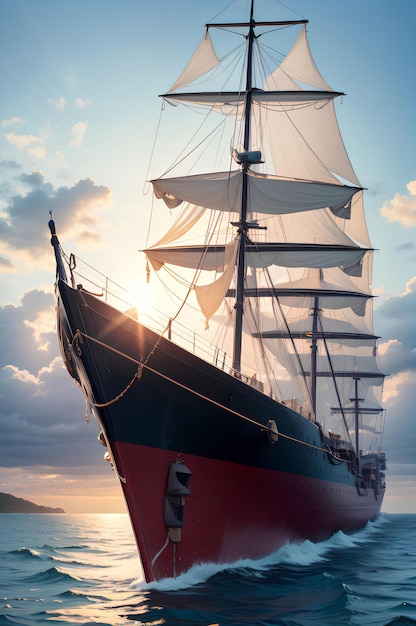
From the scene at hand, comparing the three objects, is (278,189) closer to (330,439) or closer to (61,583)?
(330,439)

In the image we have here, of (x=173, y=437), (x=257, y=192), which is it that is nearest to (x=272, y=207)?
(x=257, y=192)

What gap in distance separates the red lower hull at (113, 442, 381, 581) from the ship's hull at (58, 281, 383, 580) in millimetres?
23

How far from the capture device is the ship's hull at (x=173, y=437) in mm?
13484

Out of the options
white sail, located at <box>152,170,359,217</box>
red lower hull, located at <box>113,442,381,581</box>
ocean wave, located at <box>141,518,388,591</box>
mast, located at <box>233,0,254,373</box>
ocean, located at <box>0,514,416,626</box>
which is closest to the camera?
ocean, located at <box>0,514,416,626</box>

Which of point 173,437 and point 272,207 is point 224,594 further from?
point 272,207

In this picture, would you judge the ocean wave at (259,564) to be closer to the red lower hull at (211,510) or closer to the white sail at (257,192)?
the red lower hull at (211,510)

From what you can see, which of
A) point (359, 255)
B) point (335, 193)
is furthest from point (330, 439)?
point (335, 193)

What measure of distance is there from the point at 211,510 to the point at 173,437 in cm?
210

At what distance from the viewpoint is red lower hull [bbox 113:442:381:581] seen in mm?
13453

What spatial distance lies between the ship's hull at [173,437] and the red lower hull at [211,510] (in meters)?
0.02

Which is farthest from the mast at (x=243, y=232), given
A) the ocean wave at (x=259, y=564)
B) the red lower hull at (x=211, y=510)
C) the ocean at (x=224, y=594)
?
the ocean at (x=224, y=594)

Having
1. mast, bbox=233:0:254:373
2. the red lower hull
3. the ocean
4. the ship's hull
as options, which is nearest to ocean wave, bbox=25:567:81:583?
the ocean

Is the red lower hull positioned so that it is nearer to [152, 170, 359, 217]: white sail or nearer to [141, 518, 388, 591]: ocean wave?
[141, 518, 388, 591]: ocean wave

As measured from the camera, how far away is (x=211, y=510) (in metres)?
14.9
